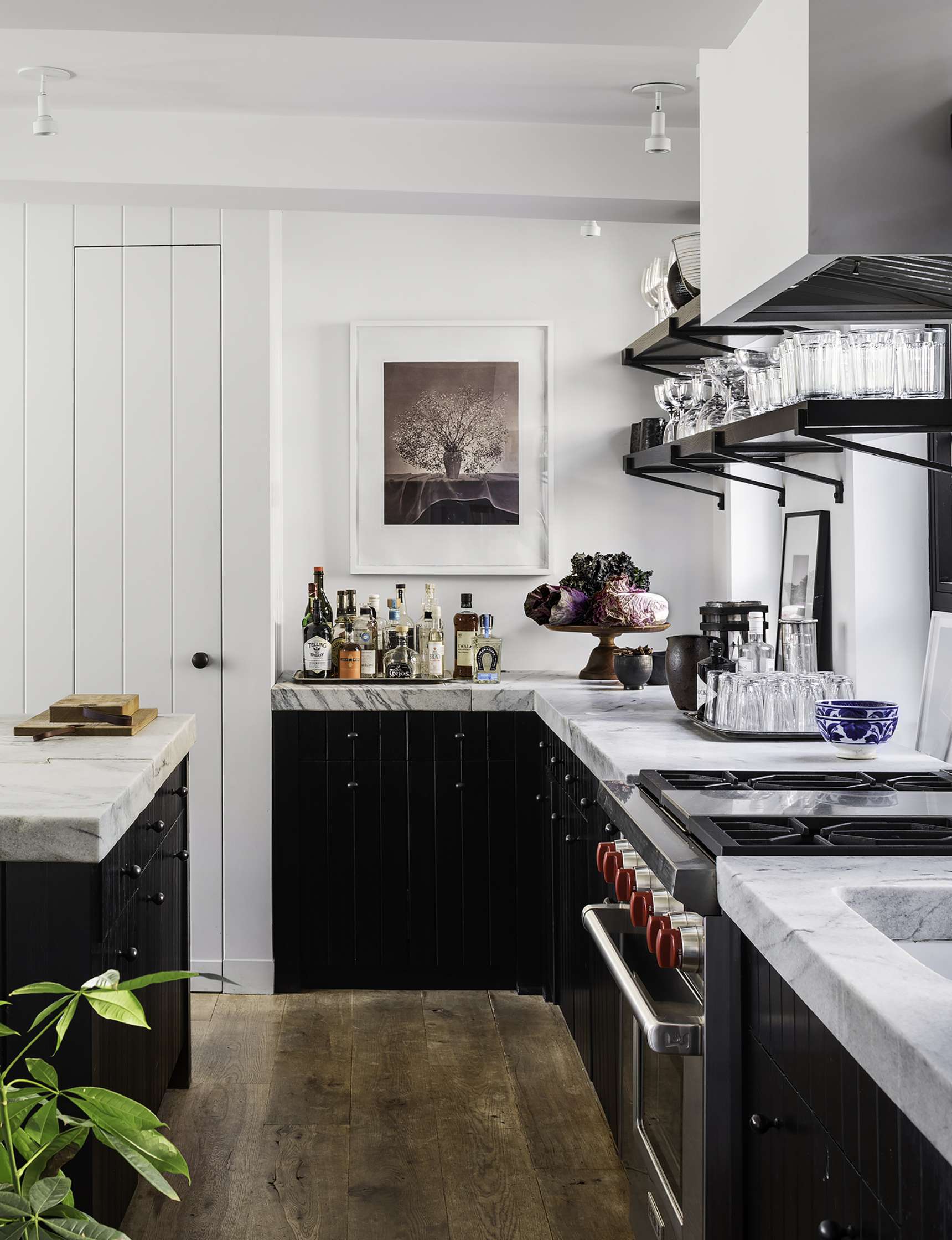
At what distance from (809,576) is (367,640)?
1499 millimetres

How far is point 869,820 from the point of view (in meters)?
1.85

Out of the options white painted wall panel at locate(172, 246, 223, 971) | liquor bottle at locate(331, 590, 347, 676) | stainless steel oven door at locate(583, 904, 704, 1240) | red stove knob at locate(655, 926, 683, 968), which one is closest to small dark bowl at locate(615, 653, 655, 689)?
liquor bottle at locate(331, 590, 347, 676)

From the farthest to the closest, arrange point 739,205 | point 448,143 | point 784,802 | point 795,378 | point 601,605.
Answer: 1. point 601,605
2. point 448,143
3. point 795,378
4. point 784,802
5. point 739,205

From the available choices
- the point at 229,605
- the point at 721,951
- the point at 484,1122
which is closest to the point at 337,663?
the point at 229,605

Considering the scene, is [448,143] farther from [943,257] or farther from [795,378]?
[943,257]

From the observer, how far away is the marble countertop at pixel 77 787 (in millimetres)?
2045

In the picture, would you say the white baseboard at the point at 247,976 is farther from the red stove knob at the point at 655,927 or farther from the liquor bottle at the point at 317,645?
the red stove knob at the point at 655,927

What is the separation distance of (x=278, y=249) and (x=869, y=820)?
10.1ft

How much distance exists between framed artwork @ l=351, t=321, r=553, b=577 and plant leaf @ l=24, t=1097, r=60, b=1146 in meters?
3.31

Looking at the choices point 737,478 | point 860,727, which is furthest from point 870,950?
point 737,478

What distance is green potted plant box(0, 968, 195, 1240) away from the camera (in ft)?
3.10

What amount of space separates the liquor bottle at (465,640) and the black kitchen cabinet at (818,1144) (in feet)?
8.15

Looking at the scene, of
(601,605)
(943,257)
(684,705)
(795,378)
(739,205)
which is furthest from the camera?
(601,605)

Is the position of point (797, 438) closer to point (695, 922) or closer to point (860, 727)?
point (860, 727)
